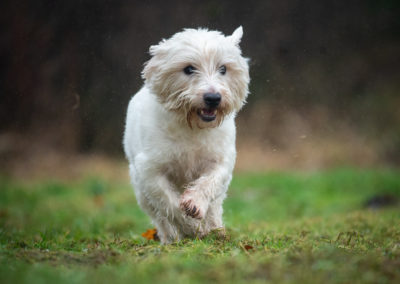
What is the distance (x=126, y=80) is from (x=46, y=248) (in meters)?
8.12

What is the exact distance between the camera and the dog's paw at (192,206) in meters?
4.38

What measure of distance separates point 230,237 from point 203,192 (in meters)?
0.53

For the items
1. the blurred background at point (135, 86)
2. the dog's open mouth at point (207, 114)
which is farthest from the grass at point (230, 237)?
the blurred background at point (135, 86)

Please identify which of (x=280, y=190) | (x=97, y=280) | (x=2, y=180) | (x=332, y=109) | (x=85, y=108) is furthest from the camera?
(x=332, y=109)

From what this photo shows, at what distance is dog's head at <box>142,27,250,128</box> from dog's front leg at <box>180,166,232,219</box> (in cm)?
45

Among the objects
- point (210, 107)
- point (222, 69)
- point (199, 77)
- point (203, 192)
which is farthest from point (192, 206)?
point (222, 69)

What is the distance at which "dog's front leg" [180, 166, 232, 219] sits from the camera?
4.39 m

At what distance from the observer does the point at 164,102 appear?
4754 mm

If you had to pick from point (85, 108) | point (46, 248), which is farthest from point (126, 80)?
point (46, 248)

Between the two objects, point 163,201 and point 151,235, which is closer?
point 163,201

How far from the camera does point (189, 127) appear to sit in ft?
15.3

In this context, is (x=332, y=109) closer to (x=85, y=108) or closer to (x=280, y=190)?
(x=280, y=190)

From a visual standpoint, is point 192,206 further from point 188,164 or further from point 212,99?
point 212,99

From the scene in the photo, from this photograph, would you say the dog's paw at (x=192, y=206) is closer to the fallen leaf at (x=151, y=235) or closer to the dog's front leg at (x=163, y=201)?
the dog's front leg at (x=163, y=201)
